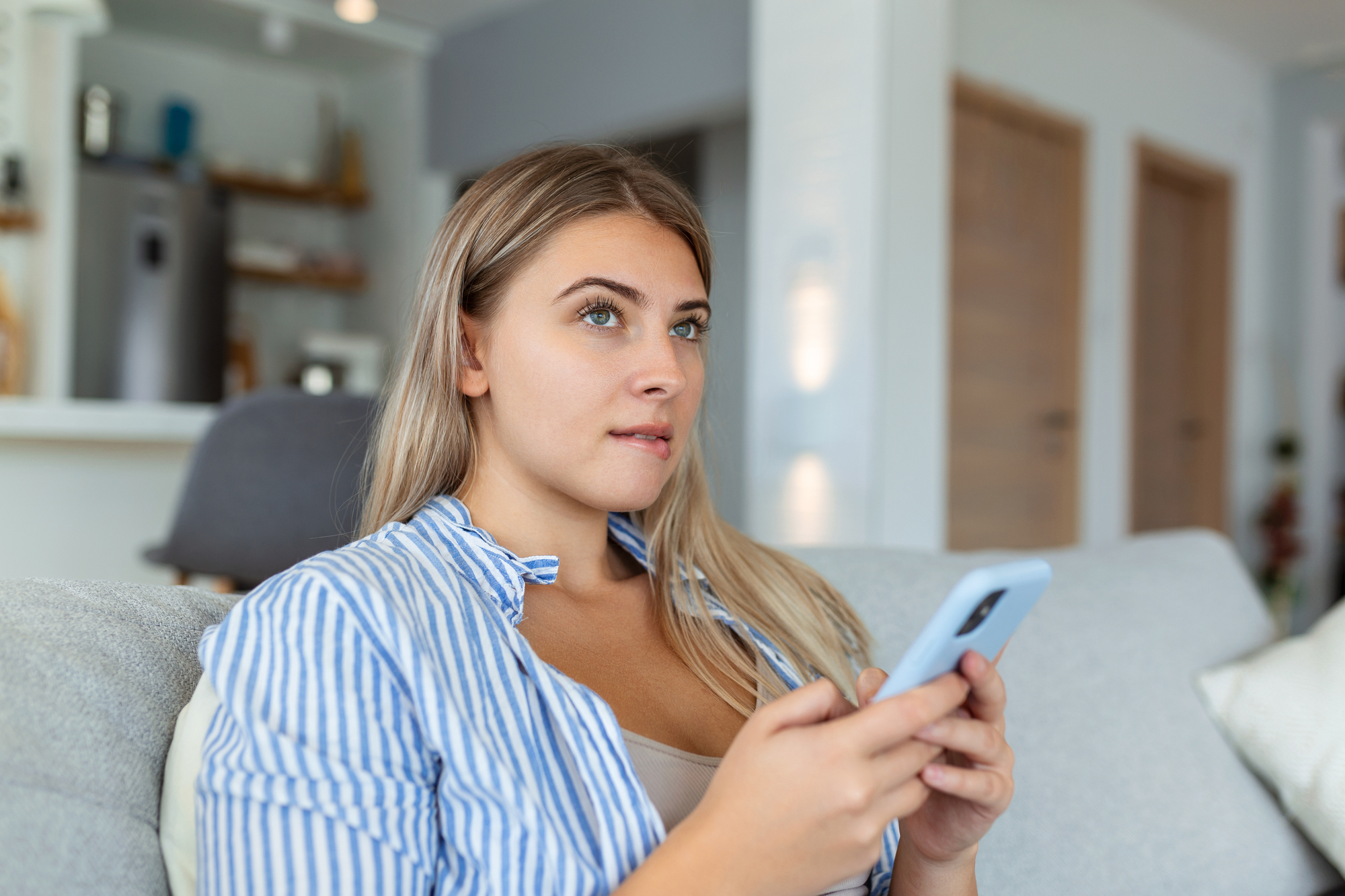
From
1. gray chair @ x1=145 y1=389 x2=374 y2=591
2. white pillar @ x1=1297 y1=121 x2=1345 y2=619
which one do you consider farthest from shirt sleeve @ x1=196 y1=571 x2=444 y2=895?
white pillar @ x1=1297 y1=121 x2=1345 y2=619

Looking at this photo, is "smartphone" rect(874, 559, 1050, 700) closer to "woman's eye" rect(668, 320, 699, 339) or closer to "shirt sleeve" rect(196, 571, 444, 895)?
"shirt sleeve" rect(196, 571, 444, 895)

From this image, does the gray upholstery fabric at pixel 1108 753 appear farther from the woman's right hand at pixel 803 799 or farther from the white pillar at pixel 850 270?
the white pillar at pixel 850 270

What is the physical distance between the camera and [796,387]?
3.79 metres

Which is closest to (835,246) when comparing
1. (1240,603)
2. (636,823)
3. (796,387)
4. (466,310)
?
(796,387)

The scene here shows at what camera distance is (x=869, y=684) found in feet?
2.59

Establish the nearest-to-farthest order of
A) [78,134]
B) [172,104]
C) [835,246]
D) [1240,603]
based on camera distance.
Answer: [1240,603] < [835,246] < [78,134] < [172,104]

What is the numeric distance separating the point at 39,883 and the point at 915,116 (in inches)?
136

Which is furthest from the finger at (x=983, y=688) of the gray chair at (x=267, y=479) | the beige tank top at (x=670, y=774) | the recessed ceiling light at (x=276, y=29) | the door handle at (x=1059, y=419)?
the recessed ceiling light at (x=276, y=29)

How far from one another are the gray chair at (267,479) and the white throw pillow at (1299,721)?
1599mm

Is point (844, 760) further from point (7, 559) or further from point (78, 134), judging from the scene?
point (78, 134)

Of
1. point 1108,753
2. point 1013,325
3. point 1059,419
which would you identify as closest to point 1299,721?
point 1108,753

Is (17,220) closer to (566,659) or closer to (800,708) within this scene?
(566,659)

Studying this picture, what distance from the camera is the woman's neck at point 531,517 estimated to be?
105 cm

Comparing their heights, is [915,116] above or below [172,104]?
below
